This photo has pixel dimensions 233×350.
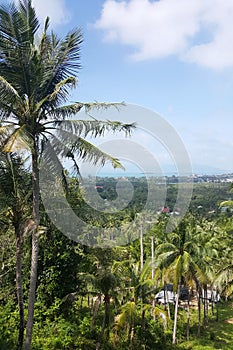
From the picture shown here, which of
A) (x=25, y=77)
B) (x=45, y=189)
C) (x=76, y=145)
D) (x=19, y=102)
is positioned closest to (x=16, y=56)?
(x=25, y=77)

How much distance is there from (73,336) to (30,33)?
10.2 metres

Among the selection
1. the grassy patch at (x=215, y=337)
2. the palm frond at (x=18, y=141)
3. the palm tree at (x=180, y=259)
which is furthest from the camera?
the grassy patch at (x=215, y=337)

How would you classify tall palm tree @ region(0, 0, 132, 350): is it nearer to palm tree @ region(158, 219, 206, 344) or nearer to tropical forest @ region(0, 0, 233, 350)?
tropical forest @ region(0, 0, 233, 350)

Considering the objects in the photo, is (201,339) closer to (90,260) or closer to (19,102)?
(90,260)

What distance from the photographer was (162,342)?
1575 centimetres

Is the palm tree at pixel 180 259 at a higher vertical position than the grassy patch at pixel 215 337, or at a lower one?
higher

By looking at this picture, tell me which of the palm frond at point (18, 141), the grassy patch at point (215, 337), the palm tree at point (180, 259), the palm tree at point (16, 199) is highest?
the palm frond at point (18, 141)

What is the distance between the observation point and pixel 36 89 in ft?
28.8

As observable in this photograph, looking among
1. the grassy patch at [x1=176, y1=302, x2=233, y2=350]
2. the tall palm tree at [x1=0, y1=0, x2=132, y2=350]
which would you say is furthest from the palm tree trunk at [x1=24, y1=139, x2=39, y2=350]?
the grassy patch at [x1=176, y1=302, x2=233, y2=350]

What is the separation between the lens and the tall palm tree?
8328mm

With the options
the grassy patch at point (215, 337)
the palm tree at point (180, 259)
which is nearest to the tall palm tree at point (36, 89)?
the palm tree at point (180, 259)

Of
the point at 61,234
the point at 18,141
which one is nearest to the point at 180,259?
the point at 61,234

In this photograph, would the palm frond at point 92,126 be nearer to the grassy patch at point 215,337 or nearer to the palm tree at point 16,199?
the palm tree at point 16,199

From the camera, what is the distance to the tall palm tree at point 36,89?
8.33m
